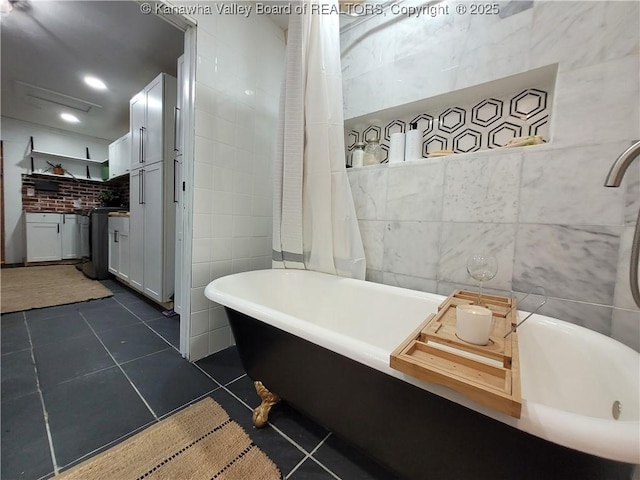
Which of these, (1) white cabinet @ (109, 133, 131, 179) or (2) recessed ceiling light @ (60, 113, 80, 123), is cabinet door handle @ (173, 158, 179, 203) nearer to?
(1) white cabinet @ (109, 133, 131, 179)

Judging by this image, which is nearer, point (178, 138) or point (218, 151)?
point (218, 151)

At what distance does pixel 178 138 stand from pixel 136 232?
1.16 meters

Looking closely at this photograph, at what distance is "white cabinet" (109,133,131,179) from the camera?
3.08m

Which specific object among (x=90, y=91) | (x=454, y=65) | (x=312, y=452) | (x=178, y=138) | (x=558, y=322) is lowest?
(x=312, y=452)

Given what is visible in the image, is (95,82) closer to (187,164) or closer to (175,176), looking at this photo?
(175,176)

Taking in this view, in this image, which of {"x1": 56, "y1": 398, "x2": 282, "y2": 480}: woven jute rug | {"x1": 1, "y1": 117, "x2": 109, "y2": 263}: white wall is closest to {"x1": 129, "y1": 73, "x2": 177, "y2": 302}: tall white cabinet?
{"x1": 56, "y1": 398, "x2": 282, "y2": 480}: woven jute rug

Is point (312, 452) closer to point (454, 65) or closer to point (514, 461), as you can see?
point (514, 461)

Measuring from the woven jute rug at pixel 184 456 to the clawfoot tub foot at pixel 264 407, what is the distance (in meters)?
0.06

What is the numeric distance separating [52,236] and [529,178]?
5.98 metres

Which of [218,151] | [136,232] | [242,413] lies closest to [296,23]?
[218,151]

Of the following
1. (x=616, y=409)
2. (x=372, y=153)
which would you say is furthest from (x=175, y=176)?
(x=616, y=409)

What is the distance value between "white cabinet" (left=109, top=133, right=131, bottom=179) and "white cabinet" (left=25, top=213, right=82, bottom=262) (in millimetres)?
1362

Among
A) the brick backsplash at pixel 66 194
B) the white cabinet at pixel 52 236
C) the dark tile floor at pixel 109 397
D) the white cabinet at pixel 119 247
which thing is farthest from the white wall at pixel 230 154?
the white cabinet at pixel 52 236

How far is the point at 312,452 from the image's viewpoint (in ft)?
3.01
